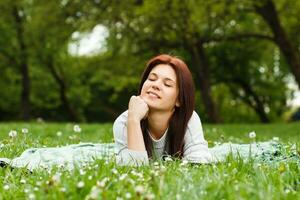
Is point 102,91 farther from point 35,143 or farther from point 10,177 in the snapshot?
point 10,177

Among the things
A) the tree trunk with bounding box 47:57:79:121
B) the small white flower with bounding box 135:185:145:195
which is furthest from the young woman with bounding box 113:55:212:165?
the tree trunk with bounding box 47:57:79:121

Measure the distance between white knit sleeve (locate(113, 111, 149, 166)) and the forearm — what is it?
7 cm

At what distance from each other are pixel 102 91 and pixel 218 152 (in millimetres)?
37649

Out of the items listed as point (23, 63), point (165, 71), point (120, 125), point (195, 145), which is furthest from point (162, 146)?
point (23, 63)

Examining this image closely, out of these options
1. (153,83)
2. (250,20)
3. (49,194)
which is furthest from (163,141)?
(250,20)

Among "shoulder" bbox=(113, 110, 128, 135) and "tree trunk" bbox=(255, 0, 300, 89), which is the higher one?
"tree trunk" bbox=(255, 0, 300, 89)

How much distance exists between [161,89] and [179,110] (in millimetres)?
405

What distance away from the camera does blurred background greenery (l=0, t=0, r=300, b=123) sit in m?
22.0

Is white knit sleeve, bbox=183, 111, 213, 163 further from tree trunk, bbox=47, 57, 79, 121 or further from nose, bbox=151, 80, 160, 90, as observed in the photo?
tree trunk, bbox=47, 57, 79, 121

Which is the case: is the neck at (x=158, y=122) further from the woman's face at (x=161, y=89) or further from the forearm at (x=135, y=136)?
the forearm at (x=135, y=136)

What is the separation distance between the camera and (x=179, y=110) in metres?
6.06

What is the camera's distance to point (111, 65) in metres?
29.4

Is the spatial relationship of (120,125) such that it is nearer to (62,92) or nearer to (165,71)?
(165,71)

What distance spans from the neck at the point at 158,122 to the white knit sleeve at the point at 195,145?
0.27 metres
